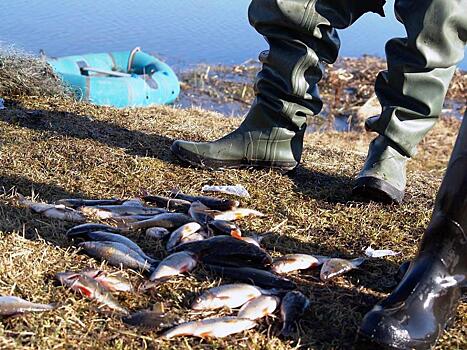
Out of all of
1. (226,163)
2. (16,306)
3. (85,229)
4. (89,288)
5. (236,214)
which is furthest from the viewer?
(226,163)

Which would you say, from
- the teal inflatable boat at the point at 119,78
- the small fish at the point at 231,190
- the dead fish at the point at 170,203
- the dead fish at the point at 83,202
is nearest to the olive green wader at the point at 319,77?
the small fish at the point at 231,190

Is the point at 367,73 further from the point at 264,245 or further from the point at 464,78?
the point at 264,245

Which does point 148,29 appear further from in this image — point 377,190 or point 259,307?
point 259,307

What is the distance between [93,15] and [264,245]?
1000 centimetres

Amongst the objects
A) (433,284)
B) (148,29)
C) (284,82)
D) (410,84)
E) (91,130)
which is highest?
(410,84)

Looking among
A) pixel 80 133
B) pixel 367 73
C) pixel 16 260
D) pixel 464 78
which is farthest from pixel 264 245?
pixel 464 78

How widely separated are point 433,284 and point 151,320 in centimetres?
104

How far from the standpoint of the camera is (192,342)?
2.36 metres

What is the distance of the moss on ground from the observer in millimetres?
2404

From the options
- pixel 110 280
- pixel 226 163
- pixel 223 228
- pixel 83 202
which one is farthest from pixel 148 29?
pixel 110 280

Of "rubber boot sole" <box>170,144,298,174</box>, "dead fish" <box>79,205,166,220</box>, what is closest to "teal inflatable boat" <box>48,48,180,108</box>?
"rubber boot sole" <box>170,144,298,174</box>

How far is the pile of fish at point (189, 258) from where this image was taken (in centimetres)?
250

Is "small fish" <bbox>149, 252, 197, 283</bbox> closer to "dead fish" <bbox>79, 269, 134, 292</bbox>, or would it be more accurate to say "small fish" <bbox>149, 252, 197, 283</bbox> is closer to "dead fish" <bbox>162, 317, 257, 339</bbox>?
"dead fish" <bbox>79, 269, 134, 292</bbox>

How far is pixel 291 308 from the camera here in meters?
2.57
